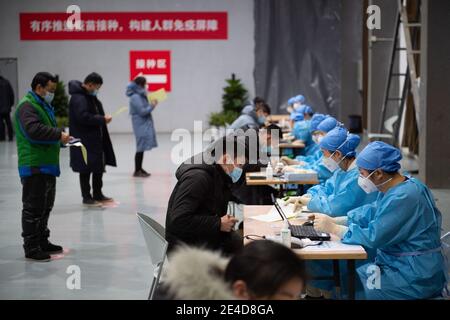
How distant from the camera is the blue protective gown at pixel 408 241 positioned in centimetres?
372

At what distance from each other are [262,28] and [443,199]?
34.7 ft

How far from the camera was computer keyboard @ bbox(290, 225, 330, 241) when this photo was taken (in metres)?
4.04

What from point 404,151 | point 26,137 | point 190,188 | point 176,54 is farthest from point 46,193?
point 176,54

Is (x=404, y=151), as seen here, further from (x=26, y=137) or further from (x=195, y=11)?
(x=26, y=137)

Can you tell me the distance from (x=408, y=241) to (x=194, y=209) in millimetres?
1190

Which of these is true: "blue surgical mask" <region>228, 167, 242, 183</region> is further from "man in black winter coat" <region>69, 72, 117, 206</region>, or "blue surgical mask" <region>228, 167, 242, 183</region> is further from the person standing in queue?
the person standing in queue

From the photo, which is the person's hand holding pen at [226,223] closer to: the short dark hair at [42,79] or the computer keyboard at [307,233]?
the computer keyboard at [307,233]

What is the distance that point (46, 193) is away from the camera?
6.04 meters

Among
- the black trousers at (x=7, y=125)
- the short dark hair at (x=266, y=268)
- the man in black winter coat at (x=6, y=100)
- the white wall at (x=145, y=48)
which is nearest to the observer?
the short dark hair at (x=266, y=268)

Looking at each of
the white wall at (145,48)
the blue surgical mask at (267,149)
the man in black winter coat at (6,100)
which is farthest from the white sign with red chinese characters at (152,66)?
the blue surgical mask at (267,149)

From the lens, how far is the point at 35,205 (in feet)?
19.6

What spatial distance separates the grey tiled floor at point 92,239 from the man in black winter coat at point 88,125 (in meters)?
0.52

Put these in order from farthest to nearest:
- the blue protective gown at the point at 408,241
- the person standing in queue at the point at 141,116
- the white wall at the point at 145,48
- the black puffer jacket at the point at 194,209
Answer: the white wall at the point at 145,48
the person standing in queue at the point at 141,116
the black puffer jacket at the point at 194,209
the blue protective gown at the point at 408,241

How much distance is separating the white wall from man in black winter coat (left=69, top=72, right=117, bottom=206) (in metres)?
9.75
